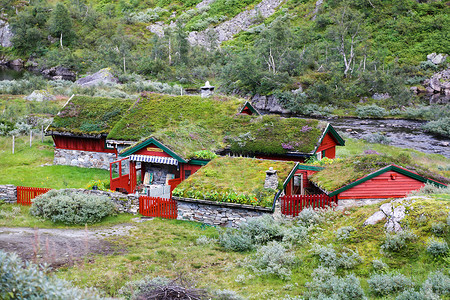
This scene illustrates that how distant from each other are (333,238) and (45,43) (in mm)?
91898

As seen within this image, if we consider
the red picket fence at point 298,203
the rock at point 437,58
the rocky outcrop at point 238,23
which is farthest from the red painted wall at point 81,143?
the rocky outcrop at point 238,23

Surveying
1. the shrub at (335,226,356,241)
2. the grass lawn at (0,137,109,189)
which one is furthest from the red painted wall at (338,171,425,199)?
the grass lawn at (0,137,109,189)

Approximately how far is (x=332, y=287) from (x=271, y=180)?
7.21 metres

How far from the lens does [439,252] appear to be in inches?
369

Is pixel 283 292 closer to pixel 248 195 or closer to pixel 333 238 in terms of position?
pixel 333 238

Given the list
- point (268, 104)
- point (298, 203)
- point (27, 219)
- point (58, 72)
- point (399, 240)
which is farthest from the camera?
point (58, 72)

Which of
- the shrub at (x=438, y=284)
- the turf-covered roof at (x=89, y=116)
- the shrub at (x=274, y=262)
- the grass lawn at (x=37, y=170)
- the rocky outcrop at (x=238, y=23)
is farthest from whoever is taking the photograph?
the rocky outcrop at (x=238, y=23)

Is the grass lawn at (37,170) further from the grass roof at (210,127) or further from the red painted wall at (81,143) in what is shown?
the grass roof at (210,127)

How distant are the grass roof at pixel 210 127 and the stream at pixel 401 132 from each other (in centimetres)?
1688

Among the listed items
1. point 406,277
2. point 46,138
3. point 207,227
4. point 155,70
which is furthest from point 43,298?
point 155,70

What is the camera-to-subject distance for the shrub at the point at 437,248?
9305 millimetres

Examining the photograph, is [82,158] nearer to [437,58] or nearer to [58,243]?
[58,243]

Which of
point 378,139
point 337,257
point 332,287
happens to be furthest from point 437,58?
point 332,287

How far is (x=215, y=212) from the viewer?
15.8 metres
